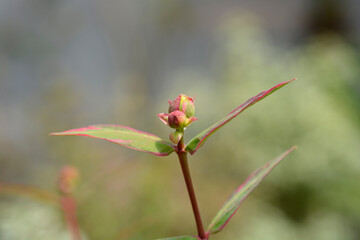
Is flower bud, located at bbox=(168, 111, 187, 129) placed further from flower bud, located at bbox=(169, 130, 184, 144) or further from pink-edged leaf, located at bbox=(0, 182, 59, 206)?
pink-edged leaf, located at bbox=(0, 182, 59, 206)

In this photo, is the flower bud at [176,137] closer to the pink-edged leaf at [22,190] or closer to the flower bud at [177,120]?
the flower bud at [177,120]

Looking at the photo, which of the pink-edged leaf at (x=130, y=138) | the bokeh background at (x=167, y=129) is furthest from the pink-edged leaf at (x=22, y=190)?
the bokeh background at (x=167, y=129)

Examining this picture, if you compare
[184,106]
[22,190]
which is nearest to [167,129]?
[22,190]

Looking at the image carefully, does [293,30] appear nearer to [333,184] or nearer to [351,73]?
[351,73]

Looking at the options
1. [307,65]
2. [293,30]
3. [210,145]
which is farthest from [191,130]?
[293,30]

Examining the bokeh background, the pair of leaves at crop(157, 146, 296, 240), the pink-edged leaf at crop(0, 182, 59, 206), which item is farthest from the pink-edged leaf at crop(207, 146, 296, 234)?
the bokeh background
